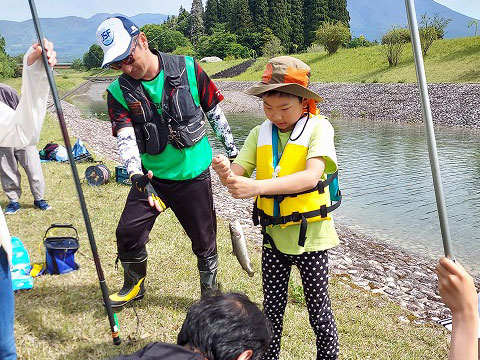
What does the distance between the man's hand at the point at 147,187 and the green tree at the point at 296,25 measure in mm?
73515

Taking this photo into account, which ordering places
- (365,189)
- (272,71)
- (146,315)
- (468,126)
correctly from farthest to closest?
1. (468,126)
2. (365,189)
3. (146,315)
4. (272,71)

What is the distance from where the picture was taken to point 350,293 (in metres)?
5.07

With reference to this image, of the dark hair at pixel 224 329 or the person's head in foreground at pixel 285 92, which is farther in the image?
the person's head in foreground at pixel 285 92

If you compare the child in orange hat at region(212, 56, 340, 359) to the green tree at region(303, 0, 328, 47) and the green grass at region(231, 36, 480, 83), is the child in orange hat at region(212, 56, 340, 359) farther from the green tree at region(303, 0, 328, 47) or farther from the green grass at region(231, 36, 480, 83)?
the green tree at region(303, 0, 328, 47)

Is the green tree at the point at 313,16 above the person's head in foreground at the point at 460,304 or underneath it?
above

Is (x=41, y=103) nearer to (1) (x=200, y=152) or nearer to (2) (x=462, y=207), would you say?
(1) (x=200, y=152)

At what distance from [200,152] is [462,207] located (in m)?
8.09

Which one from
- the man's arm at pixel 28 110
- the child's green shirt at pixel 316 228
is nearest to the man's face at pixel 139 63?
the man's arm at pixel 28 110

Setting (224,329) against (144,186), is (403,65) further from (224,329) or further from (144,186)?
(224,329)

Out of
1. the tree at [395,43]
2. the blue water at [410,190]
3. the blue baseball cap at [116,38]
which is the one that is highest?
the tree at [395,43]

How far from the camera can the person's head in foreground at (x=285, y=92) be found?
8.80 ft

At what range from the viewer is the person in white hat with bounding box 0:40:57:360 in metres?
2.41

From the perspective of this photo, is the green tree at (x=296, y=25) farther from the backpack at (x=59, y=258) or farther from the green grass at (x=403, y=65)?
the backpack at (x=59, y=258)

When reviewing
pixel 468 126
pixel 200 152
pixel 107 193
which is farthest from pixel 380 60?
pixel 200 152
